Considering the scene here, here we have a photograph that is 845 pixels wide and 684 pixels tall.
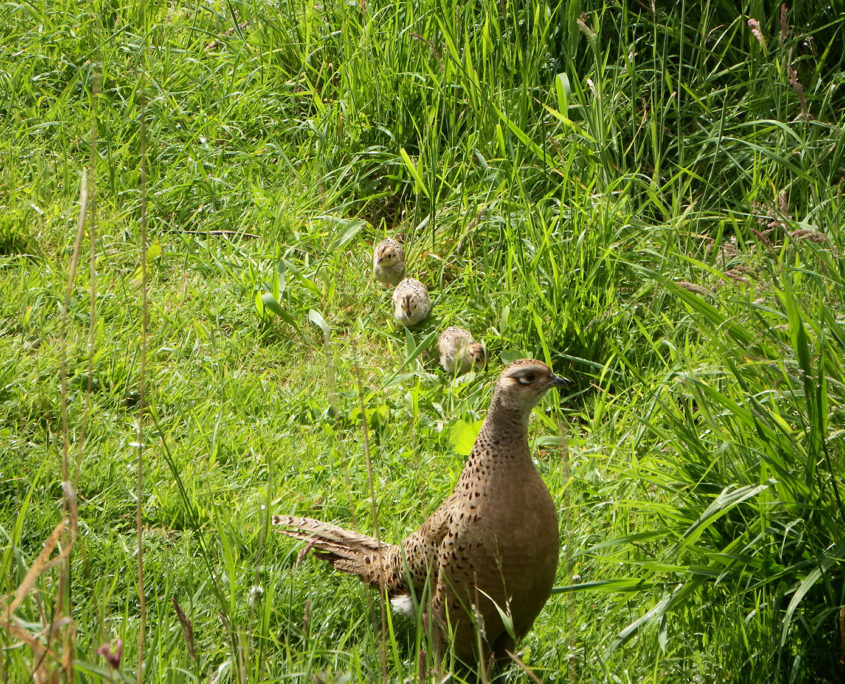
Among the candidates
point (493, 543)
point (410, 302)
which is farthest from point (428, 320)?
point (493, 543)

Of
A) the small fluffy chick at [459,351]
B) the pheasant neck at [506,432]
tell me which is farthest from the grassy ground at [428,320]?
the pheasant neck at [506,432]

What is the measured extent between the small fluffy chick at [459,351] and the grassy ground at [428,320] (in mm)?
73

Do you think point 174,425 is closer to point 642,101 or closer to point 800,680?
point 800,680

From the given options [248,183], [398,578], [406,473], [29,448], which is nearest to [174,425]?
[29,448]

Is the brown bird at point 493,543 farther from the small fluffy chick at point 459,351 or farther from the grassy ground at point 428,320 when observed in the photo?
the small fluffy chick at point 459,351

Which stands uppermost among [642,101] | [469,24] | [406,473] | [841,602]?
[469,24]

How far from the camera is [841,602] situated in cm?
306

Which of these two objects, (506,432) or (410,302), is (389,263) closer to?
(410,302)

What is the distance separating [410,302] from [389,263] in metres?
0.36

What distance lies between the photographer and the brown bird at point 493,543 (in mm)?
3223

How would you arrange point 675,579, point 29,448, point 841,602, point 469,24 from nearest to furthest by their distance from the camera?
point 841,602 → point 675,579 → point 29,448 → point 469,24

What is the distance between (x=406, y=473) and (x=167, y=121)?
9.26ft

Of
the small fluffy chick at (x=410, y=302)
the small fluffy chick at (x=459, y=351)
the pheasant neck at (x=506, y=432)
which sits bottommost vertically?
the small fluffy chick at (x=459, y=351)

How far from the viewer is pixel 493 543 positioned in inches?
Result: 127
